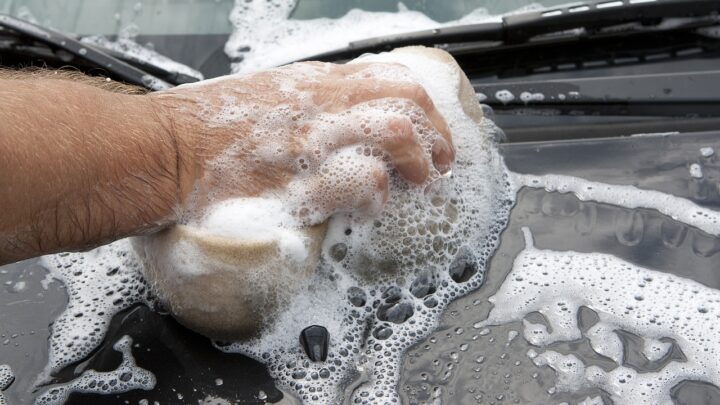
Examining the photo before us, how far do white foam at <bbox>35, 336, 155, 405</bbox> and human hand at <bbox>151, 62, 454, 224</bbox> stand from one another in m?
0.25

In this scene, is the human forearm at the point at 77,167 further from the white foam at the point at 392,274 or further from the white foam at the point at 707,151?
the white foam at the point at 707,151

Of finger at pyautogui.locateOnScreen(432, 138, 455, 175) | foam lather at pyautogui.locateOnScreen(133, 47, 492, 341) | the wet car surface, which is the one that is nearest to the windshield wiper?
the wet car surface

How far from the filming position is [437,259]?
47.6 inches

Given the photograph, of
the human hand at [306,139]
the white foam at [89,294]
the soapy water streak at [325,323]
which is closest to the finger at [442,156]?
the human hand at [306,139]

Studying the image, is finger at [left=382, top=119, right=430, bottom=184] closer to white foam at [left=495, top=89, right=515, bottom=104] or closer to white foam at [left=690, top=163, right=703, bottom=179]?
white foam at [left=495, top=89, right=515, bottom=104]

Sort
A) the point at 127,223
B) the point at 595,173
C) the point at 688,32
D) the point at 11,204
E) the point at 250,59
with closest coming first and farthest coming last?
the point at 11,204 < the point at 127,223 < the point at 595,173 < the point at 688,32 < the point at 250,59

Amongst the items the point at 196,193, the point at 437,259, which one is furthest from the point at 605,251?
the point at 196,193

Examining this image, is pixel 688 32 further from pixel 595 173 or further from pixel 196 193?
pixel 196 193

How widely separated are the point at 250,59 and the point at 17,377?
0.86 metres

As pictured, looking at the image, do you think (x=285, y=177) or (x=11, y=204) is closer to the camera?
(x=11, y=204)

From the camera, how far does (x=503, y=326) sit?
1139 mm

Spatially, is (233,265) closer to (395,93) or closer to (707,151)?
(395,93)

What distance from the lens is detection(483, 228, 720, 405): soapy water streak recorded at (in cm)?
106

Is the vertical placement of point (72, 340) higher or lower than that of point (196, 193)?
lower
